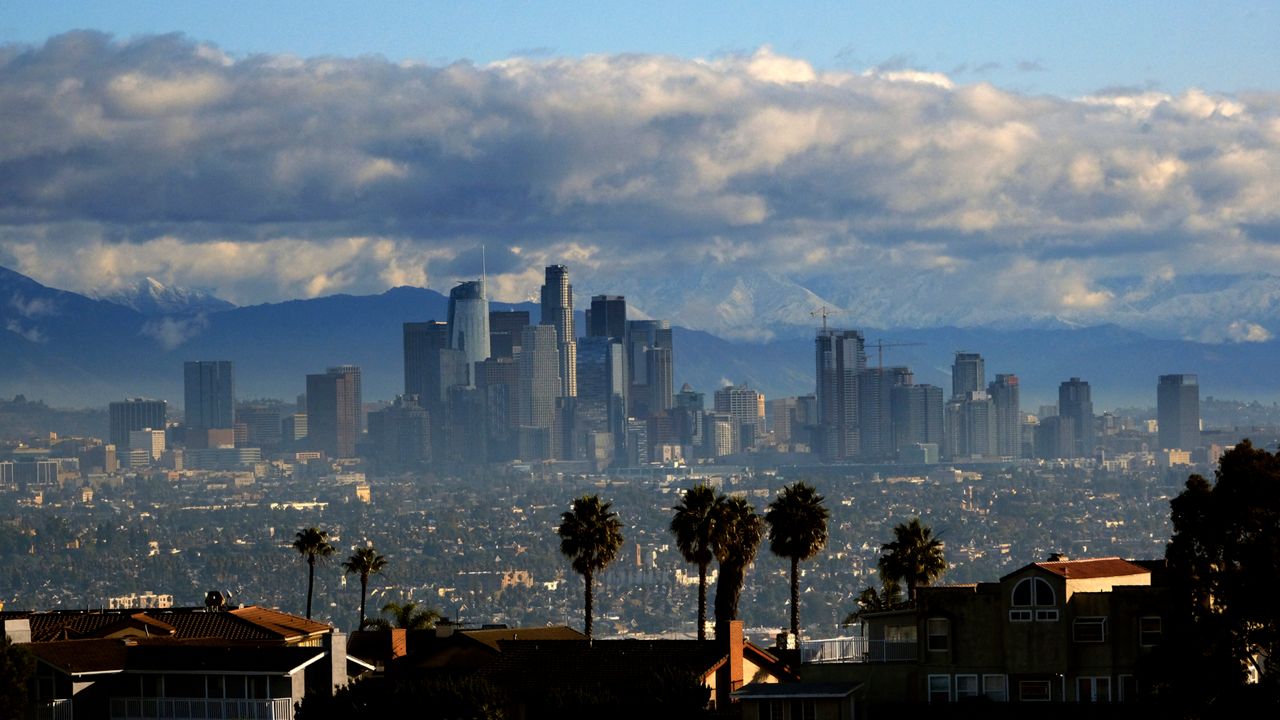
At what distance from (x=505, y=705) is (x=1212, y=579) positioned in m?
23.7

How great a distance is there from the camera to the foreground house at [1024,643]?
258 ft

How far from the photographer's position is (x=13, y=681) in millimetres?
81688

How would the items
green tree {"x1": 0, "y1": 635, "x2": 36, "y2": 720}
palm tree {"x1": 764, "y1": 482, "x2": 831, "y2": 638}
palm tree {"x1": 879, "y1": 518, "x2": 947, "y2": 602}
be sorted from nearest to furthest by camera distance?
green tree {"x1": 0, "y1": 635, "x2": 36, "y2": 720}, palm tree {"x1": 879, "y1": 518, "x2": 947, "y2": 602}, palm tree {"x1": 764, "y1": 482, "x2": 831, "y2": 638}

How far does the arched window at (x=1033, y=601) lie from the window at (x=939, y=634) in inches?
88.5

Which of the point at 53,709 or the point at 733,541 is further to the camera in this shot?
the point at 733,541

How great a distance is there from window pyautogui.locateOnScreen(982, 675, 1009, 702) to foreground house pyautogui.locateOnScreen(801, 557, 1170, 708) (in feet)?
0.11

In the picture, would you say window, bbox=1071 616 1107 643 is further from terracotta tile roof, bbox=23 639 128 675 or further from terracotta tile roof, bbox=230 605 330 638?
terracotta tile roof, bbox=23 639 128 675

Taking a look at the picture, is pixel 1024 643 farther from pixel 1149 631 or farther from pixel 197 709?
pixel 197 709

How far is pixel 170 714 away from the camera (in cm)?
8575

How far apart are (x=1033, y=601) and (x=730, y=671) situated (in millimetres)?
11273

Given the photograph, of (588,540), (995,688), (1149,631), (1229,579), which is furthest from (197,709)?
(588,540)

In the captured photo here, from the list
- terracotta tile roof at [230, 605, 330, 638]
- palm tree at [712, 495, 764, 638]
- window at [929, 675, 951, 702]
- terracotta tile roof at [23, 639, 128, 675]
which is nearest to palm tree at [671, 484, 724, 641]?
palm tree at [712, 495, 764, 638]

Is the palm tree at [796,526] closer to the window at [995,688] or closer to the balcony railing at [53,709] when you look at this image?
the window at [995,688]

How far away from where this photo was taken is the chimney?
84.3m
